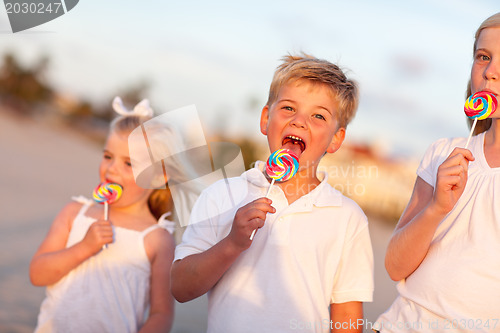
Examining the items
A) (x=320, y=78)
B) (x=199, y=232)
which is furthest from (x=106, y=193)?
(x=320, y=78)

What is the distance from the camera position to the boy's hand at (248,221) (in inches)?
88.0

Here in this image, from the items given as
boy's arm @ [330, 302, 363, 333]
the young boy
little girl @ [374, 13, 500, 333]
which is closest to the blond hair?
the young boy

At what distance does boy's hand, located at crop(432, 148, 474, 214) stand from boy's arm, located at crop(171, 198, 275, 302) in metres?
0.62

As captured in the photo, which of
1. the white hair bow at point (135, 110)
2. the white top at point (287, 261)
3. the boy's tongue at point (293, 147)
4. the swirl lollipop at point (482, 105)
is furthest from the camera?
the white hair bow at point (135, 110)

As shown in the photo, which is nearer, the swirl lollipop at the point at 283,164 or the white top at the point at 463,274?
the white top at the point at 463,274

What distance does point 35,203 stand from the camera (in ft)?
29.0

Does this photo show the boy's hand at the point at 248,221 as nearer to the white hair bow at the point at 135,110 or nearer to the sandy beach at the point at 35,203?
the white hair bow at the point at 135,110

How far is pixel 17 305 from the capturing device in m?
4.72

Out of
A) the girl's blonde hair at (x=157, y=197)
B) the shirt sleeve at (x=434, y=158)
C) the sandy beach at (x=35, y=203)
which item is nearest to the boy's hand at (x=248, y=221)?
the shirt sleeve at (x=434, y=158)

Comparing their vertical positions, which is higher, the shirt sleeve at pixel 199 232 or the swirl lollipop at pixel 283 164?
the swirl lollipop at pixel 283 164

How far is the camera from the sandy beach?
16.4ft

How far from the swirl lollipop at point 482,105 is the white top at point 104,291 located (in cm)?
179

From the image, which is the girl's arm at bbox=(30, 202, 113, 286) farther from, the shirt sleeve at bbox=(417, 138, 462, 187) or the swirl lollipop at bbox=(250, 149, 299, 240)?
the shirt sleeve at bbox=(417, 138, 462, 187)

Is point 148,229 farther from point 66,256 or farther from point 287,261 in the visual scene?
point 287,261
